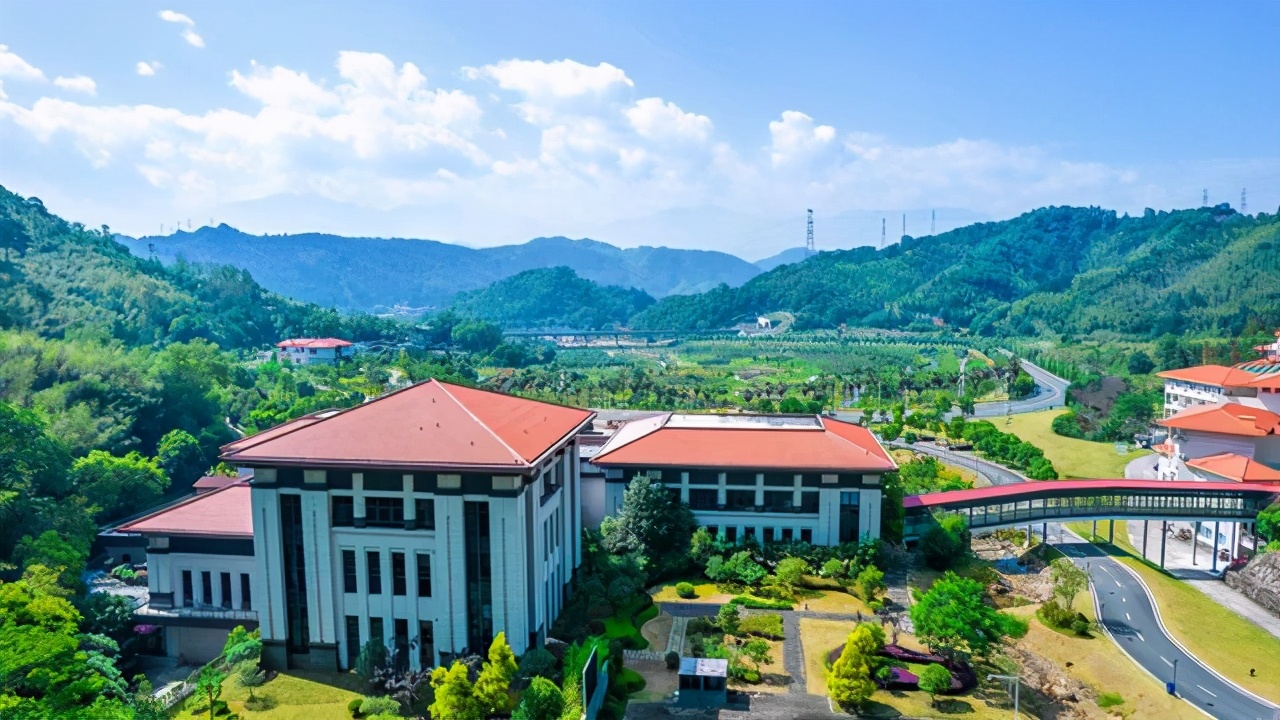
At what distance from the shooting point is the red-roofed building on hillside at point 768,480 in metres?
35.3

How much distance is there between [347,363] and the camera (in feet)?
340

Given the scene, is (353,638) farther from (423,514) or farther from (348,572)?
(423,514)

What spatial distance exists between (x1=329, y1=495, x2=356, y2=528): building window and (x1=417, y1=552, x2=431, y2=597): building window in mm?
2459

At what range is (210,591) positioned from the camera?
29.5 m

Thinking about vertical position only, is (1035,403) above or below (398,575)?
below

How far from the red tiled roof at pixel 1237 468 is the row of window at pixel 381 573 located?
4142 cm

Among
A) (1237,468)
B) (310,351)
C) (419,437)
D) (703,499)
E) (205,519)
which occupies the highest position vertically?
(419,437)

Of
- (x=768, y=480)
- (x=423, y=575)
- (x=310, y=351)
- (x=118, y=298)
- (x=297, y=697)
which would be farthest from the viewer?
(x=310, y=351)

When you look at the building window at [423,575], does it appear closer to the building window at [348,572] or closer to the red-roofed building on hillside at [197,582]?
the building window at [348,572]

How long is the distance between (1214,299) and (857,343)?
55351 millimetres

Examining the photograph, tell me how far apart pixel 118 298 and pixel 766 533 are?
88.2m

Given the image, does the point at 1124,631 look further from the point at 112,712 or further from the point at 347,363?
the point at 347,363

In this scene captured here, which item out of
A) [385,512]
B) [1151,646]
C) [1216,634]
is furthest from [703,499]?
[1216,634]

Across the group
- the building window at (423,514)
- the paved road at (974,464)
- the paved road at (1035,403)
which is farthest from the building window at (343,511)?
the paved road at (1035,403)
